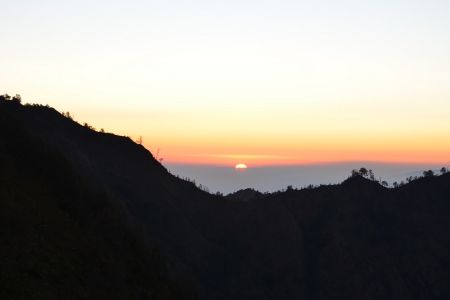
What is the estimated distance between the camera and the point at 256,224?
7956 centimetres

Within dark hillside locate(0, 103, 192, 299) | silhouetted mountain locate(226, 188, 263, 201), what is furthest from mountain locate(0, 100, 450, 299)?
silhouetted mountain locate(226, 188, 263, 201)

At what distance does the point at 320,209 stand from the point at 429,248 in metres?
17.4

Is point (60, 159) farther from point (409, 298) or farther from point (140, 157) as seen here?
point (409, 298)

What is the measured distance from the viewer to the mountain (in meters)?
52.6

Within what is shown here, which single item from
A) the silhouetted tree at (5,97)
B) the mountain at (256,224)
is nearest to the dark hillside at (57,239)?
the mountain at (256,224)

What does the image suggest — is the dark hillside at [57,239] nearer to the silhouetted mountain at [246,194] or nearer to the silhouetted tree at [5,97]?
the silhouetted tree at [5,97]

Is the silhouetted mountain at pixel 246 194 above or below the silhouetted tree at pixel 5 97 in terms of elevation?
below

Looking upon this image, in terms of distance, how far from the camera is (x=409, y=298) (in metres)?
72.4

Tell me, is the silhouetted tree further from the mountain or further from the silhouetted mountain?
the silhouetted mountain

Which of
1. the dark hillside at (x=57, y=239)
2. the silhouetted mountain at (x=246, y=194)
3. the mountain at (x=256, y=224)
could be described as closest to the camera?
the dark hillside at (x=57, y=239)

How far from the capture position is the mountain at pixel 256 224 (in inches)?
2072

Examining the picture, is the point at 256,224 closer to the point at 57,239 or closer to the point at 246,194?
the point at 246,194

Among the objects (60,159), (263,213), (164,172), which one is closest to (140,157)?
(164,172)

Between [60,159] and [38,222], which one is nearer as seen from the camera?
[38,222]
